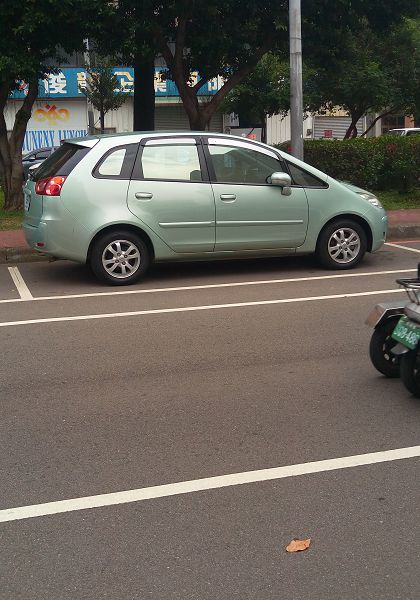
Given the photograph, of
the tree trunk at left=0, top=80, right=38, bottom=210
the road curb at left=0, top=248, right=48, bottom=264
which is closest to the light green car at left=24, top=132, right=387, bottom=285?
the road curb at left=0, top=248, right=48, bottom=264

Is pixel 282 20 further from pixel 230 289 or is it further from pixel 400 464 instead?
pixel 400 464

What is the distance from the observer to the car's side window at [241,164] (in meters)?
9.16

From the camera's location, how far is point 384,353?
18.1 ft

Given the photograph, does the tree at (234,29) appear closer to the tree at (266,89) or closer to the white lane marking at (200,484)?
→ the white lane marking at (200,484)

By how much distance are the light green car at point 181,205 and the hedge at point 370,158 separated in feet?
22.4

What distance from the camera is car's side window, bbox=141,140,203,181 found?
8992mm

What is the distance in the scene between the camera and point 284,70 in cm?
2816

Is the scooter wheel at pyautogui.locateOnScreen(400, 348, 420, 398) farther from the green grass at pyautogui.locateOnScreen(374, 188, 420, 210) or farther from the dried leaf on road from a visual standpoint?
the green grass at pyautogui.locateOnScreen(374, 188, 420, 210)

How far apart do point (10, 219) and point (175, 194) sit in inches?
223

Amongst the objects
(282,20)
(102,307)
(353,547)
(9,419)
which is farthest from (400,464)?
(282,20)

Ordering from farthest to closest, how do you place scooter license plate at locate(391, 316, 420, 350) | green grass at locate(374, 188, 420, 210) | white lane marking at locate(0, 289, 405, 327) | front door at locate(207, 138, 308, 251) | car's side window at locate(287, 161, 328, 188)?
green grass at locate(374, 188, 420, 210), car's side window at locate(287, 161, 328, 188), front door at locate(207, 138, 308, 251), white lane marking at locate(0, 289, 405, 327), scooter license plate at locate(391, 316, 420, 350)

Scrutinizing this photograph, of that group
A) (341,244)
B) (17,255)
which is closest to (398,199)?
(341,244)

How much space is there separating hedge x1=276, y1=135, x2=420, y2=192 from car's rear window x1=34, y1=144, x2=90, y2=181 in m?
8.14

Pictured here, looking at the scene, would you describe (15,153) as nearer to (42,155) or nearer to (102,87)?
(42,155)
